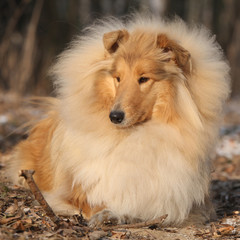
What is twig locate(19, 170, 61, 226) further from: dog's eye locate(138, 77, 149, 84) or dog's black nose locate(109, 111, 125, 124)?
dog's eye locate(138, 77, 149, 84)

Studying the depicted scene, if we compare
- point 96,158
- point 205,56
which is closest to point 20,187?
point 96,158

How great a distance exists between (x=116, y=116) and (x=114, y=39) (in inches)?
29.6

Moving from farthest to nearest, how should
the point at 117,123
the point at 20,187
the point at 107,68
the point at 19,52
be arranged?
the point at 19,52 → the point at 20,187 → the point at 107,68 → the point at 117,123

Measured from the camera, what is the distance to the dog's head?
12.9ft

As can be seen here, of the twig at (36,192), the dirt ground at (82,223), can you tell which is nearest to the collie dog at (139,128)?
the dirt ground at (82,223)

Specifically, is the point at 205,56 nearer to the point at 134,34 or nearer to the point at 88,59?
the point at 134,34

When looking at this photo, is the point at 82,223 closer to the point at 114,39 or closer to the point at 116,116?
the point at 116,116

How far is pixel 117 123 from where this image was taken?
154 inches

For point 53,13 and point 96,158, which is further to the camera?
point 53,13

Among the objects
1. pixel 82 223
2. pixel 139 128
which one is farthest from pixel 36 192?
pixel 139 128

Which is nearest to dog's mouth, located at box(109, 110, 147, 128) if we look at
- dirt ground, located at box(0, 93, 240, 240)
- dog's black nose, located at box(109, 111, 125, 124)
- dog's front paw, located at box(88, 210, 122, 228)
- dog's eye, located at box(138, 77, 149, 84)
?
dog's black nose, located at box(109, 111, 125, 124)

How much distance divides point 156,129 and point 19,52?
11.1m

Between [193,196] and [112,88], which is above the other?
Answer: [112,88]

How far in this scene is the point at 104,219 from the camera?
389cm
